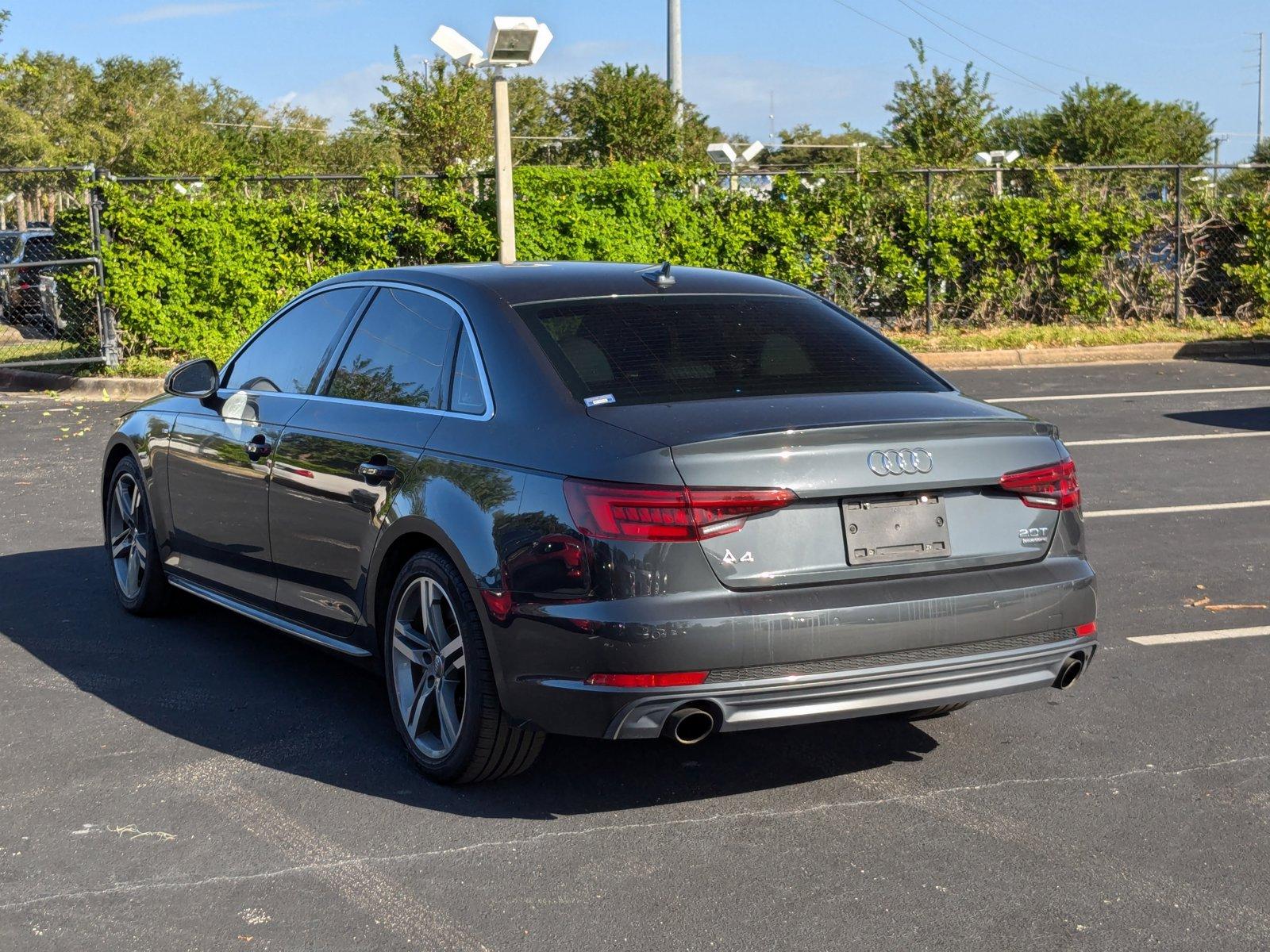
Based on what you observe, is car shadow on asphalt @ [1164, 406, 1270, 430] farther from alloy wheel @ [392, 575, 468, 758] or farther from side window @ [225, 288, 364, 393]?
alloy wheel @ [392, 575, 468, 758]

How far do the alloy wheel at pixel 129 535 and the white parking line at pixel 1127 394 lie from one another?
9593mm

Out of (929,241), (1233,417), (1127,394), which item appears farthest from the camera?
(929,241)

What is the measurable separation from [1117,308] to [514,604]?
722 inches

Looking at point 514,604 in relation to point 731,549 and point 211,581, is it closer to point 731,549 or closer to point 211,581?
point 731,549

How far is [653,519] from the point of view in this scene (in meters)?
3.96

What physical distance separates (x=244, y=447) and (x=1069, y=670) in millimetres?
3074

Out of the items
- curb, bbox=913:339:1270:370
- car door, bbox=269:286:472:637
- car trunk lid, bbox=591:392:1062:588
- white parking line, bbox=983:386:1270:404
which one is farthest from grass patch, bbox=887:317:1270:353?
car trunk lid, bbox=591:392:1062:588

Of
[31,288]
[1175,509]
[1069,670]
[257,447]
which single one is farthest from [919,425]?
[31,288]

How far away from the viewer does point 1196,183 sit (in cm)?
2086

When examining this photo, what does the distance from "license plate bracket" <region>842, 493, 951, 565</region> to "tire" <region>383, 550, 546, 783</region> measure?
106cm

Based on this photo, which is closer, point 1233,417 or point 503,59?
point 1233,417

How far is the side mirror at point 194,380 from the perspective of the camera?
6129 millimetres

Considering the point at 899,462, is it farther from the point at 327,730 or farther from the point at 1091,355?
the point at 1091,355

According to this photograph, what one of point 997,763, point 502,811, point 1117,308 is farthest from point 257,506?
point 1117,308
